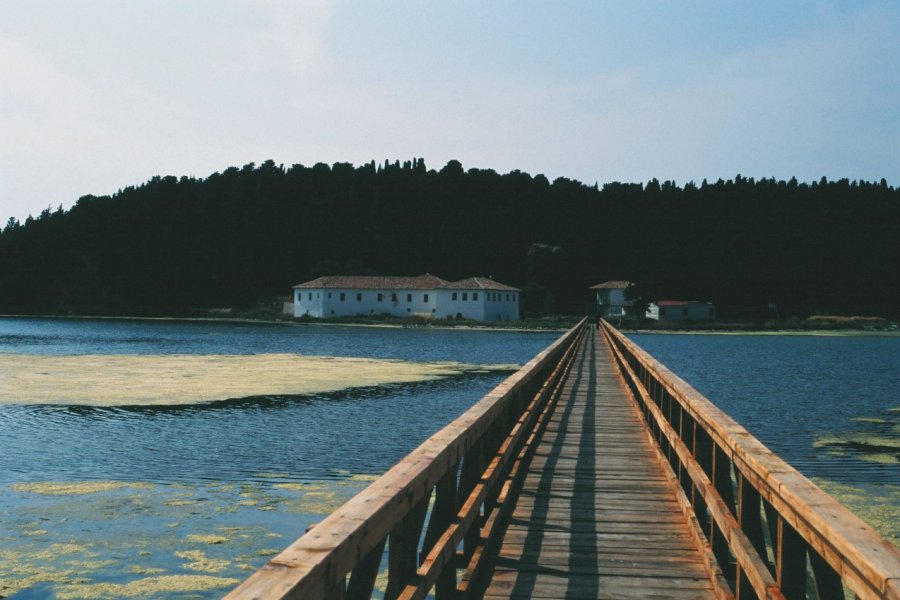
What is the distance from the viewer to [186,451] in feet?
57.7

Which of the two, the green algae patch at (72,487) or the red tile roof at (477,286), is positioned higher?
the red tile roof at (477,286)

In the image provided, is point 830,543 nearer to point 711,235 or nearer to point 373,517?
point 373,517

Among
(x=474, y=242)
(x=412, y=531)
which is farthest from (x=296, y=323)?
(x=412, y=531)

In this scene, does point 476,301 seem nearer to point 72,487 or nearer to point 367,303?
point 367,303

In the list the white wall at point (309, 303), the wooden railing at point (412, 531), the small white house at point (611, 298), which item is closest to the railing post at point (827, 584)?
the wooden railing at point (412, 531)

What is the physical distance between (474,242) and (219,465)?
131147mm

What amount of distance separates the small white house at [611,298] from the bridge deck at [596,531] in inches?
4736

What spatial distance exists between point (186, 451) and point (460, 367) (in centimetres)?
2669

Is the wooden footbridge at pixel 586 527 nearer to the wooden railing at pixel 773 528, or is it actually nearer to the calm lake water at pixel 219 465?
the wooden railing at pixel 773 528

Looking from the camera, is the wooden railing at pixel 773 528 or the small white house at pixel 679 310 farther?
the small white house at pixel 679 310

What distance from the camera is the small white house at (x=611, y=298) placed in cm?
13012

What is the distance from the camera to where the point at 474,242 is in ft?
480

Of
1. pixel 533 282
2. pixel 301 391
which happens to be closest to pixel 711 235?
pixel 533 282

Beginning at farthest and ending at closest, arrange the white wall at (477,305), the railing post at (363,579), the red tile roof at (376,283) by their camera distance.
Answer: the red tile roof at (376,283) → the white wall at (477,305) → the railing post at (363,579)
